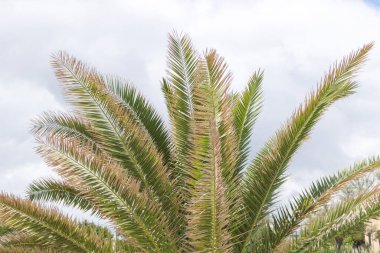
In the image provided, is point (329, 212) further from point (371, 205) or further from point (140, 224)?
point (140, 224)

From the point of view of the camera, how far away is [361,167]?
1051cm

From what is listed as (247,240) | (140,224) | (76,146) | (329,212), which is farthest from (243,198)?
(76,146)

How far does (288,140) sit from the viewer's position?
996cm

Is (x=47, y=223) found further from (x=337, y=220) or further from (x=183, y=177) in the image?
(x=337, y=220)

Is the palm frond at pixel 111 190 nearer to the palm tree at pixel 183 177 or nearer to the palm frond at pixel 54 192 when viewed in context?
the palm tree at pixel 183 177

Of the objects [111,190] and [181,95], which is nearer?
[111,190]

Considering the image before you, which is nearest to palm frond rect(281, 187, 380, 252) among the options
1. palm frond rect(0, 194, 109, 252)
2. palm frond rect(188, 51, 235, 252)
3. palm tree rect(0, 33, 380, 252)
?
palm tree rect(0, 33, 380, 252)

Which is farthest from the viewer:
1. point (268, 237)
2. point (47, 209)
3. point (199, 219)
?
point (268, 237)

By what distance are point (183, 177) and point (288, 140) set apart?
5.63 ft

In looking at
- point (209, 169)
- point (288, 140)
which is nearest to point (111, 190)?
point (209, 169)

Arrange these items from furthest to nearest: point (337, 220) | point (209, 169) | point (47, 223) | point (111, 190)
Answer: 1. point (337, 220)
2. point (47, 223)
3. point (111, 190)
4. point (209, 169)

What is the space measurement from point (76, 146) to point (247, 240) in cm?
300

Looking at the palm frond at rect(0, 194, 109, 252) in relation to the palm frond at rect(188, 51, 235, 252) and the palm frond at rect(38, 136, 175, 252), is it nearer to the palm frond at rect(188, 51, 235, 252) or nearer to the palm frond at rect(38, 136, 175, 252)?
the palm frond at rect(38, 136, 175, 252)

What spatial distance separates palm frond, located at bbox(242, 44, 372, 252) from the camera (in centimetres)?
968
